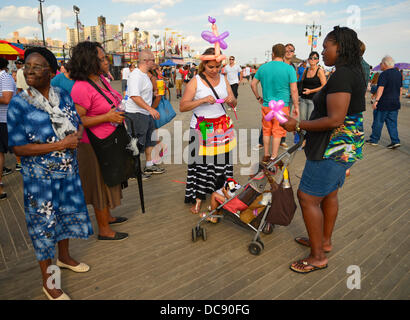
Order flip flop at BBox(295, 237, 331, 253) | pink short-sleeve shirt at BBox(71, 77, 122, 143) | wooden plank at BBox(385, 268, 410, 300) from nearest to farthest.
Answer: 1. wooden plank at BBox(385, 268, 410, 300)
2. pink short-sleeve shirt at BBox(71, 77, 122, 143)
3. flip flop at BBox(295, 237, 331, 253)

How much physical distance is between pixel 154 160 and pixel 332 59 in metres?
4.19

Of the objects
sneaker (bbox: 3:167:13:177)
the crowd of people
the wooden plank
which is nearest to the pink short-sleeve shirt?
the crowd of people

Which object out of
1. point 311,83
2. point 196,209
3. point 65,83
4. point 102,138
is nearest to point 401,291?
point 196,209

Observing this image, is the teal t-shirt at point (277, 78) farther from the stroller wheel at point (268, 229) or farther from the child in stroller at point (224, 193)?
the stroller wheel at point (268, 229)

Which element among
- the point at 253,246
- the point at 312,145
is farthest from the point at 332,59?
the point at 253,246

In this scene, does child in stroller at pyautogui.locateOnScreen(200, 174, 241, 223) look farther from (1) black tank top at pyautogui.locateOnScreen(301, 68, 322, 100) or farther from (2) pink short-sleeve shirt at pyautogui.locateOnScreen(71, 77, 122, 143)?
(1) black tank top at pyautogui.locateOnScreen(301, 68, 322, 100)

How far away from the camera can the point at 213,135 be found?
3.61 metres

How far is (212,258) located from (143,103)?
2.65 metres

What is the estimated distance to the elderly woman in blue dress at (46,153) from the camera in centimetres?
210

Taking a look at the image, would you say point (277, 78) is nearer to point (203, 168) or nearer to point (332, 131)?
point (203, 168)

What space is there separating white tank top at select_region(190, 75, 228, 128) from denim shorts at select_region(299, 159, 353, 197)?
143cm

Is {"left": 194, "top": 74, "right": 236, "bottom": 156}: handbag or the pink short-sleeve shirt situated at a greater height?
the pink short-sleeve shirt

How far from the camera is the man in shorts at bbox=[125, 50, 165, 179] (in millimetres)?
4500
